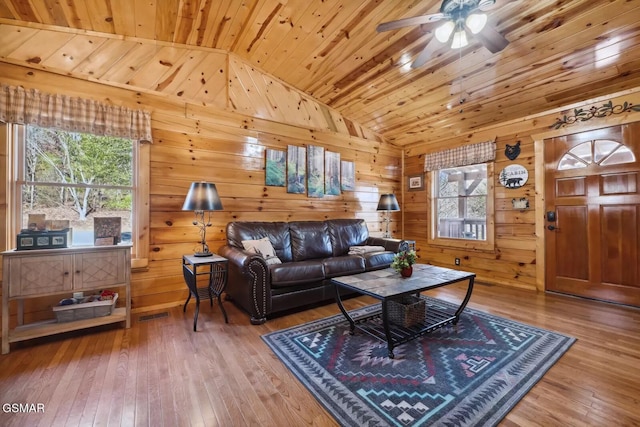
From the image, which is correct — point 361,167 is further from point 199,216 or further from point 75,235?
point 75,235

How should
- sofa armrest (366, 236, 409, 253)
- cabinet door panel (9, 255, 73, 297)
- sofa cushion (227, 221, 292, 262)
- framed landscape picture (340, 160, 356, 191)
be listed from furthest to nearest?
1. framed landscape picture (340, 160, 356, 191)
2. sofa armrest (366, 236, 409, 253)
3. sofa cushion (227, 221, 292, 262)
4. cabinet door panel (9, 255, 73, 297)

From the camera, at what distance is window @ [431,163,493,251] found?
429 cm

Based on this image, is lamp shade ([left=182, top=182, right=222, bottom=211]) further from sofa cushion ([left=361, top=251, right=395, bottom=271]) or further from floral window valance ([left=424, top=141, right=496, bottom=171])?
floral window valance ([left=424, top=141, right=496, bottom=171])

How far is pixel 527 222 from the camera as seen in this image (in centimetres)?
382

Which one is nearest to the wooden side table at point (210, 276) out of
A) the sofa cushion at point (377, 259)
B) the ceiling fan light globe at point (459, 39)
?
the sofa cushion at point (377, 259)

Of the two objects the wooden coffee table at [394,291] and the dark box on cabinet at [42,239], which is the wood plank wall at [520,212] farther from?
the dark box on cabinet at [42,239]

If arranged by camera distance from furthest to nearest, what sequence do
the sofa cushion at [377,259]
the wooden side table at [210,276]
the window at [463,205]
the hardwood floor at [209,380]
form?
the window at [463,205]
the sofa cushion at [377,259]
the wooden side table at [210,276]
the hardwood floor at [209,380]

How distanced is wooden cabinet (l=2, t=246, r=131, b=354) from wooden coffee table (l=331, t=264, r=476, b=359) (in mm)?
1958

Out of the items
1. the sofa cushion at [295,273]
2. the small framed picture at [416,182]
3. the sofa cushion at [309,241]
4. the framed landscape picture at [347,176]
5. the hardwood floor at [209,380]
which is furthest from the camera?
the small framed picture at [416,182]

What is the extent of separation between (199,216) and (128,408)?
2.15 metres

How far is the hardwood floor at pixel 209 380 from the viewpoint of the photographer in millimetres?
1434

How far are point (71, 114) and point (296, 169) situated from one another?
8.11ft

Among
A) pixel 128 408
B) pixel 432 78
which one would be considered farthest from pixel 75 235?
pixel 432 78

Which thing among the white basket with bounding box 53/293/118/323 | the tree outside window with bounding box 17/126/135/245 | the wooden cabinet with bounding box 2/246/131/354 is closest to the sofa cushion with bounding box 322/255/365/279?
the wooden cabinet with bounding box 2/246/131/354
